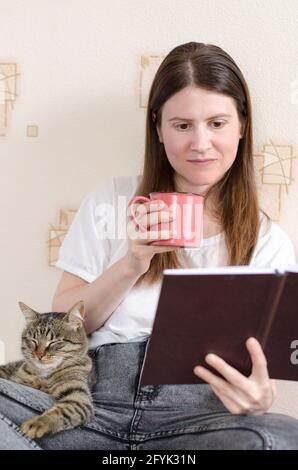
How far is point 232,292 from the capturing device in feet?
3.59

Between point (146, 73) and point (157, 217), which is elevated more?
point (146, 73)

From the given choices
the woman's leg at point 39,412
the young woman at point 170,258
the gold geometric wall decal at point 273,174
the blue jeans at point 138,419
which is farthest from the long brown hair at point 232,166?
the woman's leg at point 39,412

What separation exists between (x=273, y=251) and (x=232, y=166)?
232mm

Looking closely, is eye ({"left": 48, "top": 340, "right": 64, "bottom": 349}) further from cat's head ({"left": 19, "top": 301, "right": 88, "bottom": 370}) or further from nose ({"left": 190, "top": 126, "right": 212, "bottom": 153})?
nose ({"left": 190, "top": 126, "right": 212, "bottom": 153})

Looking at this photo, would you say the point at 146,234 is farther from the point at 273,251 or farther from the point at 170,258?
the point at 273,251

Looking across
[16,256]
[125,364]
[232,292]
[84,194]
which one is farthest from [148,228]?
[16,256]

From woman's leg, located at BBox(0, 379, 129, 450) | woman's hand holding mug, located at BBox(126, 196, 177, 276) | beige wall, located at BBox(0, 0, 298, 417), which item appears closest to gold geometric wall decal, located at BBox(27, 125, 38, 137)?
beige wall, located at BBox(0, 0, 298, 417)

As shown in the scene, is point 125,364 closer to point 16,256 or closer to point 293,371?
point 293,371

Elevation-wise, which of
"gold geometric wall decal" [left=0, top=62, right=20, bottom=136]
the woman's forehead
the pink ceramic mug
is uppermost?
"gold geometric wall decal" [left=0, top=62, right=20, bottom=136]

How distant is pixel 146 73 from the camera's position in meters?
1.73

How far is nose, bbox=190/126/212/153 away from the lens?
145cm

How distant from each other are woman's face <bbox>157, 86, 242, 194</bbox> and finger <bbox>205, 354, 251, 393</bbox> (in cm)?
49

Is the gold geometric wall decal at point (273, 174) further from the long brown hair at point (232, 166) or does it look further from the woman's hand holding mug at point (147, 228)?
the woman's hand holding mug at point (147, 228)

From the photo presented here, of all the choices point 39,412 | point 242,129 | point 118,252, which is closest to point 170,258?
point 118,252
